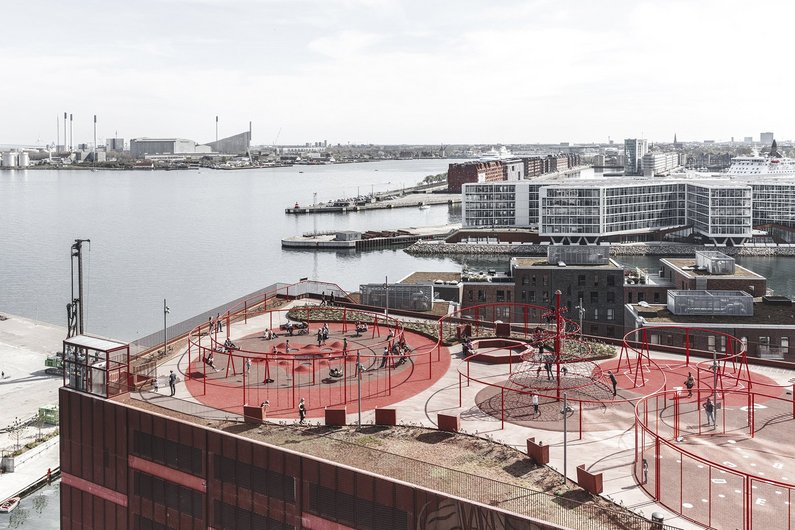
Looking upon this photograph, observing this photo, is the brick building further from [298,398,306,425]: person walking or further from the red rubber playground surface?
[298,398,306,425]: person walking

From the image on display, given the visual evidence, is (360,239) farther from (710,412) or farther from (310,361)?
(710,412)

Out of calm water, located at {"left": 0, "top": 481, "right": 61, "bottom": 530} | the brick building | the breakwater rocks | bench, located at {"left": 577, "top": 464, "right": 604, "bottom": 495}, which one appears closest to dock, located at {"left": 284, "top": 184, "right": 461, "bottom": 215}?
the brick building

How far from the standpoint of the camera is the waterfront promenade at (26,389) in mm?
26453

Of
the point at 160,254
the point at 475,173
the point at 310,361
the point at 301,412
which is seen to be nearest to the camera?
the point at 301,412

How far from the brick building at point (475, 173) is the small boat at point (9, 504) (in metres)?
126

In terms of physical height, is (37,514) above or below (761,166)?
below

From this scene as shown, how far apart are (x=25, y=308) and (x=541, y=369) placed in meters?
46.7

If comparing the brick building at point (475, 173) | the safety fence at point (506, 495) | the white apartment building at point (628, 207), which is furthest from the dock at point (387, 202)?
the safety fence at point (506, 495)

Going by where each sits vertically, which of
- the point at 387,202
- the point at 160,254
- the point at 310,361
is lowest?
the point at 160,254

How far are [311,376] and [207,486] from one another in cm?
505

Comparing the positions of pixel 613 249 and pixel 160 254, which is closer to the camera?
pixel 160 254

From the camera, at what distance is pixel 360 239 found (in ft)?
316

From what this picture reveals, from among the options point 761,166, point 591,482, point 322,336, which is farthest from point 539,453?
point 761,166

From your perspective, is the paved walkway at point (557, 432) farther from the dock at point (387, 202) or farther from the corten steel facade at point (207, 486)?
the dock at point (387, 202)
